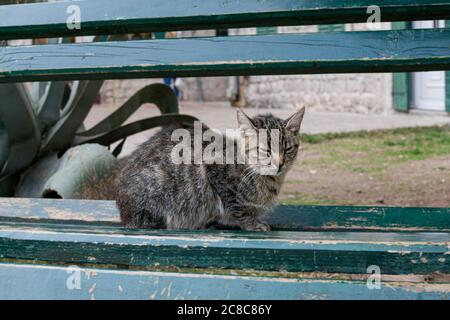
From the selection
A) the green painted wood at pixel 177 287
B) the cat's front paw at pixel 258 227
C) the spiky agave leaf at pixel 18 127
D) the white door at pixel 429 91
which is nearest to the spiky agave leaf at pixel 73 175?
the spiky agave leaf at pixel 18 127

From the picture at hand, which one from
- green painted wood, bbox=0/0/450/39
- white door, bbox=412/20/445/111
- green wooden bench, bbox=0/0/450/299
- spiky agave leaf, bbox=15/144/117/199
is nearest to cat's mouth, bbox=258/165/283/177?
green wooden bench, bbox=0/0/450/299

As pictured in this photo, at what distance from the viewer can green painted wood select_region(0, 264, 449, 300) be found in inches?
64.6

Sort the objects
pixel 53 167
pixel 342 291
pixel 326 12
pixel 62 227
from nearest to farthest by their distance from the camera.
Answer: pixel 342 291 → pixel 326 12 → pixel 62 227 → pixel 53 167

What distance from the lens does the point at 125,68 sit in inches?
79.7

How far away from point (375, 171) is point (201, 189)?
4.49m

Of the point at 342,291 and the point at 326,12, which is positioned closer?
Result: the point at 342,291

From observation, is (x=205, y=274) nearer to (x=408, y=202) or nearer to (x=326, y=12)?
(x=326, y=12)

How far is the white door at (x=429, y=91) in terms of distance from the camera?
11.9m

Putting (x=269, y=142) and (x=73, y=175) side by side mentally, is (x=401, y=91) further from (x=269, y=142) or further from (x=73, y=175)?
(x=269, y=142)

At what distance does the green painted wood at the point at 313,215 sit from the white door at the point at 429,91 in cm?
979

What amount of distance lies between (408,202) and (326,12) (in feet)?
11.7

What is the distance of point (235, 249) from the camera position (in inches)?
70.4

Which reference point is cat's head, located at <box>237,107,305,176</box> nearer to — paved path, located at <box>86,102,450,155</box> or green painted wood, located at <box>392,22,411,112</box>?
paved path, located at <box>86,102,450,155</box>
